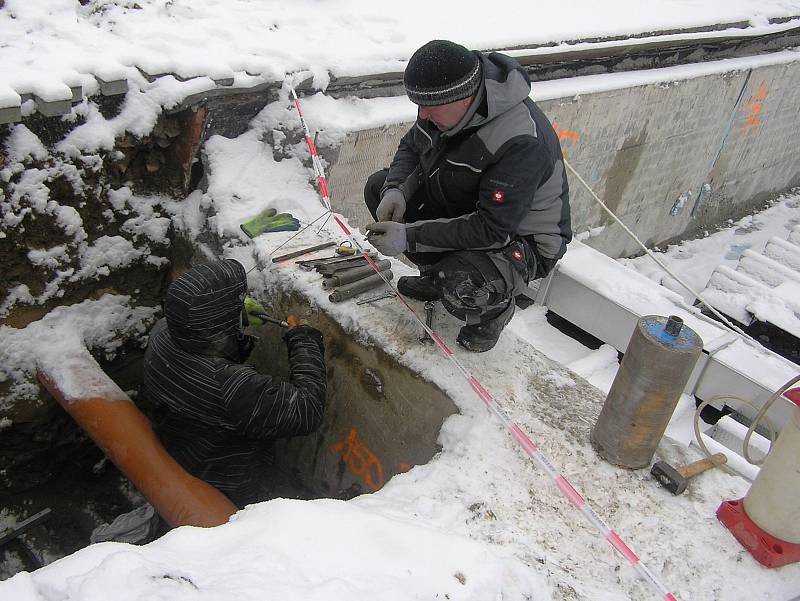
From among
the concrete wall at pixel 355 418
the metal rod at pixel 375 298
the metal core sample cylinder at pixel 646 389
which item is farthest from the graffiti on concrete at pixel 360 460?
the metal core sample cylinder at pixel 646 389

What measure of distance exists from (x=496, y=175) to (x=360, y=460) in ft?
5.23

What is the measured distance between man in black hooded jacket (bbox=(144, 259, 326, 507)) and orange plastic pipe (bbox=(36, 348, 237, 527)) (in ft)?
0.41

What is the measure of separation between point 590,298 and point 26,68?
349cm

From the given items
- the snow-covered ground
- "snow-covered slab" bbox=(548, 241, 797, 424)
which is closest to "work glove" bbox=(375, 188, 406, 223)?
the snow-covered ground

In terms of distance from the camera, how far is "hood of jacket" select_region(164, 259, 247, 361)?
8.41 feet

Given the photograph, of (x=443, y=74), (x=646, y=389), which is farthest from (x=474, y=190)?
(x=646, y=389)

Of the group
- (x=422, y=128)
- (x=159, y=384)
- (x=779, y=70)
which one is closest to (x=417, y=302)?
(x=422, y=128)

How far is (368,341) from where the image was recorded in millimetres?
3186

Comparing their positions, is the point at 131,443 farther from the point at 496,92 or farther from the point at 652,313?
the point at 652,313

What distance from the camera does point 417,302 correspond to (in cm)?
345

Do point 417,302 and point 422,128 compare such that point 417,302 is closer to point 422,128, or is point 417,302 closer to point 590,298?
point 422,128

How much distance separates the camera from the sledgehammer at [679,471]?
8.09 ft

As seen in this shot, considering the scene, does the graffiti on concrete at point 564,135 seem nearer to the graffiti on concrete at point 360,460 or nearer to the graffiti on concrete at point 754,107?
the graffiti on concrete at point 754,107

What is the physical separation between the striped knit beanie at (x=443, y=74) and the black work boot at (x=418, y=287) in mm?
1025
